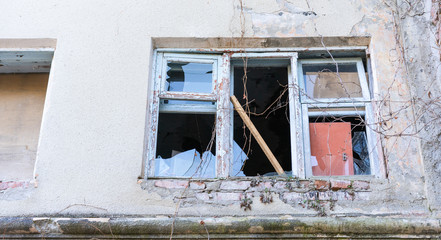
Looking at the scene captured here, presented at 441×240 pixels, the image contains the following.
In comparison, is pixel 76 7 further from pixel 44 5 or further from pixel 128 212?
pixel 128 212

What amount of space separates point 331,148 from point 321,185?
1.50 feet

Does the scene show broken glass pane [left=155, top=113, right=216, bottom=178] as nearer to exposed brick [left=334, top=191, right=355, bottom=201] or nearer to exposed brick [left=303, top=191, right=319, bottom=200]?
exposed brick [left=303, top=191, right=319, bottom=200]

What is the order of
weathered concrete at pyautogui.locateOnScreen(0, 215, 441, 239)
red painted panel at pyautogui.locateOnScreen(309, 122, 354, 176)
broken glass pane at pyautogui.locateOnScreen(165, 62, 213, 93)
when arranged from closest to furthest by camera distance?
weathered concrete at pyautogui.locateOnScreen(0, 215, 441, 239) < red painted panel at pyautogui.locateOnScreen(309, 122, 354, 176) < broken glass pane at pyautogui.locateOnScreen(165, 62, 213, 93)

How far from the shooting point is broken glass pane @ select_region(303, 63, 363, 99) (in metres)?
4.23

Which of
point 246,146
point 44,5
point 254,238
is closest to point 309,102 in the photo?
point 246,146

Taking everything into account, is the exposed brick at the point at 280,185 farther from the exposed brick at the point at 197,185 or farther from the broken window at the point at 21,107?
the broken window at the point at 21,107

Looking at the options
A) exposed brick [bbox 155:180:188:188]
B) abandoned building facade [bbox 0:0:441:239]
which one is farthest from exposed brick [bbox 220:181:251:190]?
exposed brick [bbox 155:180:188:188]

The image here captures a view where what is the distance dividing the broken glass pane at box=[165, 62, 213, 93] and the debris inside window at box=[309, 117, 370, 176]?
1059 mm

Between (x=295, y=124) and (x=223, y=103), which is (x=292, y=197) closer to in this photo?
(x=295, y=124)

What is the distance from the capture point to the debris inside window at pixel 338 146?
13.0ft

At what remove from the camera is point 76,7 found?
436cm

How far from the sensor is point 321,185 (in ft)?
12.1

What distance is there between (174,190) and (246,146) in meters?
0.92

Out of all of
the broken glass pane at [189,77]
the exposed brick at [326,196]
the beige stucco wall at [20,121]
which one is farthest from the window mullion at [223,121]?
the beige stucco wall at [20,121]
